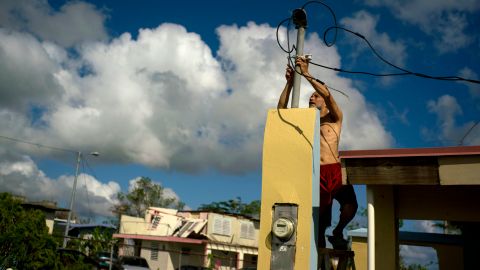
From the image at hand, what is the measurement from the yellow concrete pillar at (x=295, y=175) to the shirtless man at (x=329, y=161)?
13.5 inches

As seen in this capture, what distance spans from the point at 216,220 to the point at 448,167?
26.3 meters

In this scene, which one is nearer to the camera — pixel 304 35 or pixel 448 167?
pixel 448 167

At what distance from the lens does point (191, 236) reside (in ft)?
94.4

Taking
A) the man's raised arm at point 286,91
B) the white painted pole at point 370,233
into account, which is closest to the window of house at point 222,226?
the man's raised arm at point 286,91

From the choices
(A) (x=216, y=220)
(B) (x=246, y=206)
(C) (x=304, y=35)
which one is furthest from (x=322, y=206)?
(B) (x=246, y=206)

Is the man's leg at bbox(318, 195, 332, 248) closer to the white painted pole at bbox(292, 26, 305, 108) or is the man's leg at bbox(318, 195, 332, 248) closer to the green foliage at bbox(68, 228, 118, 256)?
the white painted pole at bbox(292, 26, 305, 108)

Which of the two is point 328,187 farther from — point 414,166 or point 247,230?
point 247,230

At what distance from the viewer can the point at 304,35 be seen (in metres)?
5.58

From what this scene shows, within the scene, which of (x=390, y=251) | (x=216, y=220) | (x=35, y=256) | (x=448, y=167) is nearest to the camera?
(x=448, y=167)

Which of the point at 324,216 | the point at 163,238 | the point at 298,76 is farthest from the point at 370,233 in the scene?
the point at 163,238

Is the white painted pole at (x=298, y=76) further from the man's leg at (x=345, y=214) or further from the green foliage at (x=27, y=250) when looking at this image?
the green foliage at (x=27, y=250)

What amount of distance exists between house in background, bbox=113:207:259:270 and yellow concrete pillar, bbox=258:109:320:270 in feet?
76.9

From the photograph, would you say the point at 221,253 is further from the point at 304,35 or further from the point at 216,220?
the point at 304,35

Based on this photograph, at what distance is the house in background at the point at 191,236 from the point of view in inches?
1133
